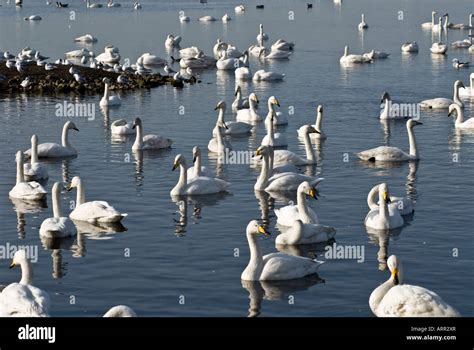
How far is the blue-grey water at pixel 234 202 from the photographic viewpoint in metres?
25.5

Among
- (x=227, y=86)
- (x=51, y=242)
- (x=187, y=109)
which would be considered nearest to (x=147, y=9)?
(x=227, y=86)

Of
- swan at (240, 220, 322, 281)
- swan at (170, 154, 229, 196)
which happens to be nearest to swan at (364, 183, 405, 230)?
swan at (240, 220, 322, 281)

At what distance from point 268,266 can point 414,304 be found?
493 cm

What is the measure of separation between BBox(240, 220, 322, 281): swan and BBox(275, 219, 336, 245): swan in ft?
8.75

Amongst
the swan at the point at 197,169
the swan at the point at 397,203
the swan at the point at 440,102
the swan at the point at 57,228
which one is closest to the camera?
the swan at the point at 57,228

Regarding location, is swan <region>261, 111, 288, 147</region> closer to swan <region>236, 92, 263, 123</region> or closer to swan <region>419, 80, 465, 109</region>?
swan <region>236, 92, 263, 123</region>

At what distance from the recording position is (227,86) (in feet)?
215

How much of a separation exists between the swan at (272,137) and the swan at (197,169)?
216 inches

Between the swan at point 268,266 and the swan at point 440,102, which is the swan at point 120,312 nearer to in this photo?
the swan at point 268,266

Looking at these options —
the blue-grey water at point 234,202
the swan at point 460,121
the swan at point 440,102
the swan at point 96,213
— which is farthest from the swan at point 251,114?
the swan at point 96,213

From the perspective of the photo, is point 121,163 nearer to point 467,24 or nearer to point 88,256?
point 88,256

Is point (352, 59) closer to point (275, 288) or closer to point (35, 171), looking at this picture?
point (35, 171)
